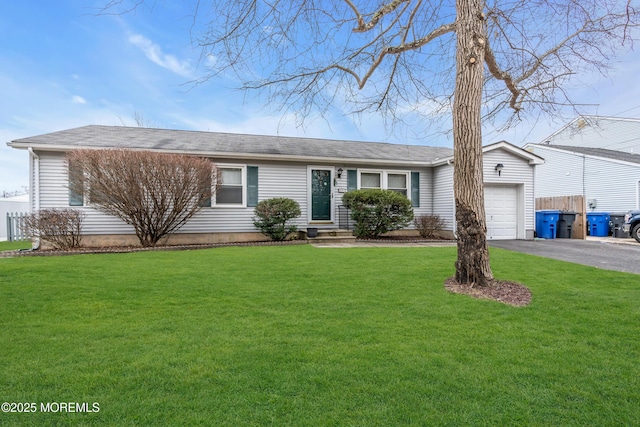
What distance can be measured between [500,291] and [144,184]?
841cm

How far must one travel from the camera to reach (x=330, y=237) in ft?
35.0

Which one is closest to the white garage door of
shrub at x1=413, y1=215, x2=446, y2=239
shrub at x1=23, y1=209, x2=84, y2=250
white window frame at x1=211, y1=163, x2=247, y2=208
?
shrub at x1=413, y1=215, x2=446, y2=239

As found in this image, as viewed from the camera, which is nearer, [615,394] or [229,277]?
[615,394]

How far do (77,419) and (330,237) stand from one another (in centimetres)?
900

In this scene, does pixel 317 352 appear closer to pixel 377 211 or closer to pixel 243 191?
pixel 377 211

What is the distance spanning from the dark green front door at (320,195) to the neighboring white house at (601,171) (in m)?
8.96

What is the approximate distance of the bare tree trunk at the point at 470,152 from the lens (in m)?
4.77

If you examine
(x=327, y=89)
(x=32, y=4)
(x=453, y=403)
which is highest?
(x=32, y=4)

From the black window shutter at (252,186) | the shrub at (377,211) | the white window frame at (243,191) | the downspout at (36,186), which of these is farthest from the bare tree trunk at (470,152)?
the downspout at (36,186)

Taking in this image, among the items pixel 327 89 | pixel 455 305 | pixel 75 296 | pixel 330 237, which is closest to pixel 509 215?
pixel 330 237

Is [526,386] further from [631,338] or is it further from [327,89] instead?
[327,89]

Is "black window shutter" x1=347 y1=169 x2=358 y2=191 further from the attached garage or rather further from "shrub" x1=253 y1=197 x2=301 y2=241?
the attached garage

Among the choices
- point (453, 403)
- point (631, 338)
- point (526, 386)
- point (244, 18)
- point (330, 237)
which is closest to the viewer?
point (453, 403)

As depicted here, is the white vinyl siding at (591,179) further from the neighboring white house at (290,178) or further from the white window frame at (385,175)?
the white window frame at (385,175)
